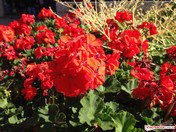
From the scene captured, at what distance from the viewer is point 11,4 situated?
419 inches

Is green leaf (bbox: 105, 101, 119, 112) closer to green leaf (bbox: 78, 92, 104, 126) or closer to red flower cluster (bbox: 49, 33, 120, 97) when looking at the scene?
green leaf (bbox: 78, 92, 104, 126)

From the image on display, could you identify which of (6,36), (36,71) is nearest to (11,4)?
(6,36)

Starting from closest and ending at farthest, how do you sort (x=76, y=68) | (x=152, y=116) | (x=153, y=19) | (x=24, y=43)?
(x=76, y=68) < (x=152, y=116) < (x=24, y=43) < (x=153, y=19)

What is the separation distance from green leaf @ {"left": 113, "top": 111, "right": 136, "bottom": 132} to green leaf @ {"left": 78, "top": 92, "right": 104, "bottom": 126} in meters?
0.12

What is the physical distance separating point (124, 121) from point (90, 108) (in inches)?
8.3

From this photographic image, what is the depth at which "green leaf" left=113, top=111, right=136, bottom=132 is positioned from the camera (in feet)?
3.08

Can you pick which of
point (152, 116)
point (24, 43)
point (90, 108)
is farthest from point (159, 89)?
point (24, 43)

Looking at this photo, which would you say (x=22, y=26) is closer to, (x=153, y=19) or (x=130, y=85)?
(x=130, y=85)

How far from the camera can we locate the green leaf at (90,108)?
893 mm

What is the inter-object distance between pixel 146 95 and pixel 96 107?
12.2 inches

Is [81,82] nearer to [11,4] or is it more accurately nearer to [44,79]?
[44,79]

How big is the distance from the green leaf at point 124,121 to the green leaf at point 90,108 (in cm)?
12

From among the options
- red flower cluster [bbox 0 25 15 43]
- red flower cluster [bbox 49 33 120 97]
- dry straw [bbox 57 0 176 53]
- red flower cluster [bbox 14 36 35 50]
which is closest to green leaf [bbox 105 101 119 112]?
red flower cluster [bbox 49 33 120 97]

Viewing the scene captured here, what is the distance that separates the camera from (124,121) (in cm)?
96
